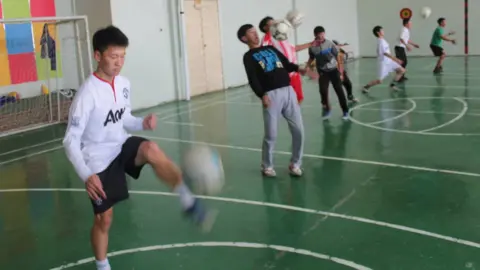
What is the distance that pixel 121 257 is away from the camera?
14.6ft

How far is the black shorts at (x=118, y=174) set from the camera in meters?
3.66

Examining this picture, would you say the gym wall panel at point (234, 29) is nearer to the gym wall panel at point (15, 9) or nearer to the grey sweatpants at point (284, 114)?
the gym wall panel at point (15, 9)

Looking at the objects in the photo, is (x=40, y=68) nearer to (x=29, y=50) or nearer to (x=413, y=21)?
(x=29, y=50)

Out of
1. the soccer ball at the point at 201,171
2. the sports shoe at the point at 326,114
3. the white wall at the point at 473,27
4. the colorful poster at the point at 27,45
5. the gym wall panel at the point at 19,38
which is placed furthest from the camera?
the white wall at the point at 473,27

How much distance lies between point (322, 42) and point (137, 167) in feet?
21.3

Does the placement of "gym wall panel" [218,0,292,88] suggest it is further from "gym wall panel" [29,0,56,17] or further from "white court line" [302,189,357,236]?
"white court line" [302,189,357,236]

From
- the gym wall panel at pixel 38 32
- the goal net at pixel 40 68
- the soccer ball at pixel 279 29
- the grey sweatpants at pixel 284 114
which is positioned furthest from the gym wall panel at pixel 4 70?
the grey sweatpants at pixel 284 114

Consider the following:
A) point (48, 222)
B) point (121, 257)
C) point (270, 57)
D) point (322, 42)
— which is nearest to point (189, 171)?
point (121, 257)

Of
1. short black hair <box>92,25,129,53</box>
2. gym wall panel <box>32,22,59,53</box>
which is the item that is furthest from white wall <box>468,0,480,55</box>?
short black hair <box>92,25,129,53</box>

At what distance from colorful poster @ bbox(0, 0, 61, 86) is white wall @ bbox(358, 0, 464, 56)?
46.7ft

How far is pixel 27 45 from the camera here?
453 inches

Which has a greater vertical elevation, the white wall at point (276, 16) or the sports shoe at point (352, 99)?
the white wall at point (276, 16)

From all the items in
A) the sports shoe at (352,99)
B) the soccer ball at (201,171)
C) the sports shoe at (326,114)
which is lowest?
the sports shoe at (326,114)

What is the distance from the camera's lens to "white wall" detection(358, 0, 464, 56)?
20.8 m
